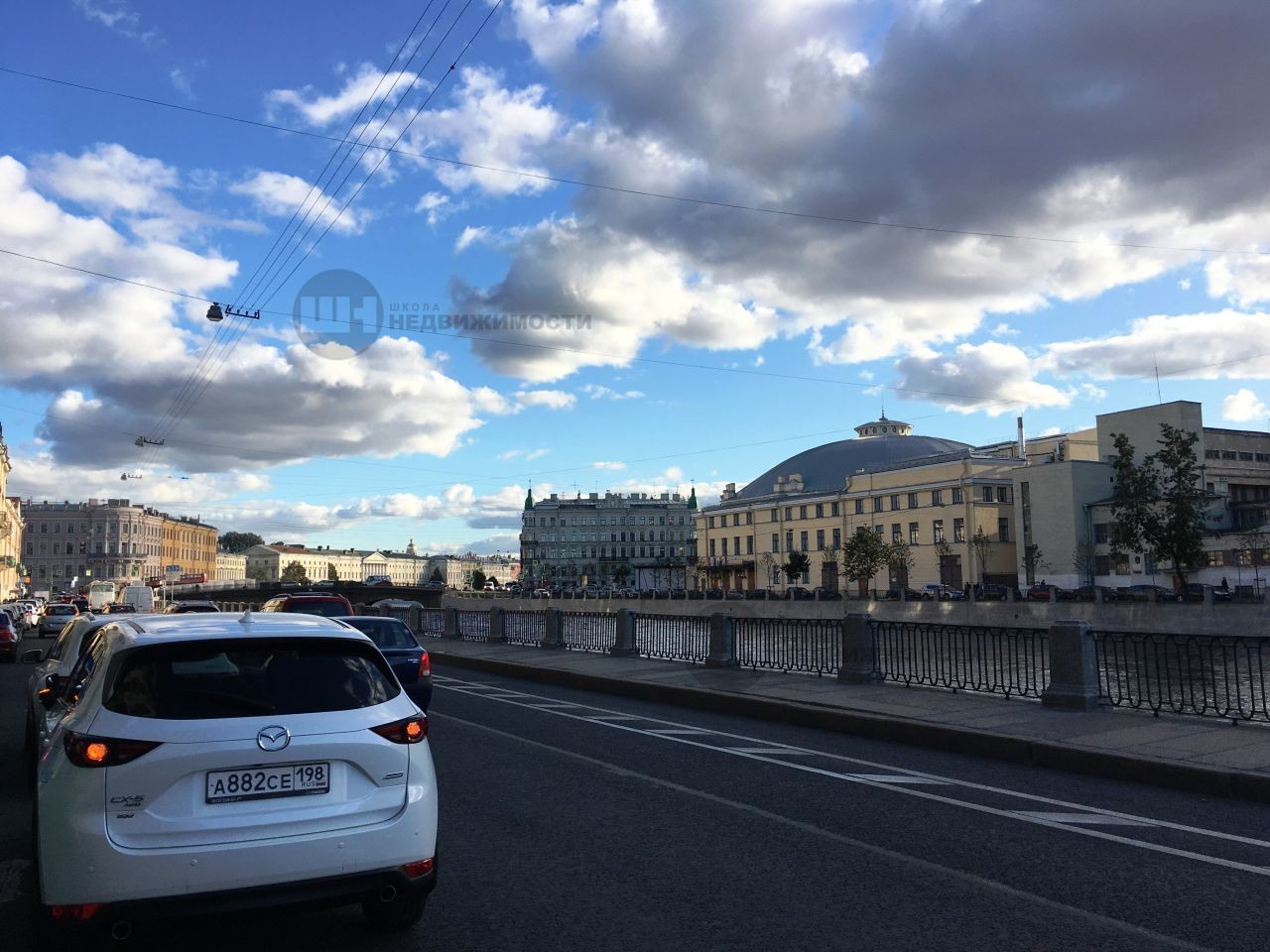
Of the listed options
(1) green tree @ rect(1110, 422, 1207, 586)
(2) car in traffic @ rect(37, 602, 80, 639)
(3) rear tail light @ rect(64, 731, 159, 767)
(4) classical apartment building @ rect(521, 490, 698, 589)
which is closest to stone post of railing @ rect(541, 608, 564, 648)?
(3) rear tail light @ rect(64, 731, 159, 767)

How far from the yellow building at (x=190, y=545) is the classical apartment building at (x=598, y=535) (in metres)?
57.9

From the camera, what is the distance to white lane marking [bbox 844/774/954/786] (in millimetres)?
9016

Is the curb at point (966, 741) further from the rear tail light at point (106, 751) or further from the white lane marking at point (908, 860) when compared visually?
the rear tail light at point (106, 751)

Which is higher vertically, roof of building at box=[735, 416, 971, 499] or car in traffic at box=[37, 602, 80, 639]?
roof of building at box=[735, 416, 971, 499]

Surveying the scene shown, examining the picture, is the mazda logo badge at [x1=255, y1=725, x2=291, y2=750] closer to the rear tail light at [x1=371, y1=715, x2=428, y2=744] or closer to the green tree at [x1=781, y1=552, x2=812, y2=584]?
the rear tail light at [x1=371, y1=715, x2=428, y2=744]

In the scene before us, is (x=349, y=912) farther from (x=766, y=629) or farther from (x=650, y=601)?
(x=650, y=601)

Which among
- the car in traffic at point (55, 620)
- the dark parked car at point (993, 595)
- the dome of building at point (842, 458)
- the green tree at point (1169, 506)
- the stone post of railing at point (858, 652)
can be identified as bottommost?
the dark parked car at point (993, 595)

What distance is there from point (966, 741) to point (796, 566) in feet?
347

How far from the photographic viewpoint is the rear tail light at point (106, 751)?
4.20 m

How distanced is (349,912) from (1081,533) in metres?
93.2

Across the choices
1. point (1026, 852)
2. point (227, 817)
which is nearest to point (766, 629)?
point (1026, 852)

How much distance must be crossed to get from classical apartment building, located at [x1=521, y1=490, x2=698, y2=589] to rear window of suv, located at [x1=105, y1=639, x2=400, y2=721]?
181 meters

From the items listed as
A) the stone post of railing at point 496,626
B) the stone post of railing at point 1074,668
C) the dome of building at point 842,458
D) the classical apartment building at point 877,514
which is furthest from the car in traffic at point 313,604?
the dome of building at point 842,458

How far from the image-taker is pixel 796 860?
250 inches
